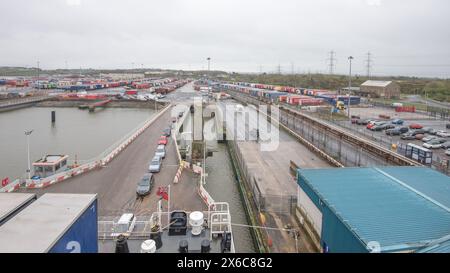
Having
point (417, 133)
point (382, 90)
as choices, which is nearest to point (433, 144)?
point (417, 133)

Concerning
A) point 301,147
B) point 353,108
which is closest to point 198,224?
point 301,147

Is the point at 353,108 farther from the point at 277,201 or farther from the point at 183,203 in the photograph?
the point at 183,203

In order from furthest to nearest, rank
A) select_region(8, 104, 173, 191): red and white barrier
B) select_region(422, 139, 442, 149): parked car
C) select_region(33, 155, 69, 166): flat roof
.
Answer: select_region(422, 139, 442, 149): parked car, select_region(33, 155, 69, 166): flat roof, select_region(8, 104, 173, 191): red and white barrier

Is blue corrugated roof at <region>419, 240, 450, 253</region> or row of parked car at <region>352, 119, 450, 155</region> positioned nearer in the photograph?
blue corrugated roof at <region>419, 240, 450, 253</region>

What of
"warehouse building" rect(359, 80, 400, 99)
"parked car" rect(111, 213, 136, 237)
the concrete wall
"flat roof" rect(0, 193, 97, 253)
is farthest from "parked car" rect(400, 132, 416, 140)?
"warehouse building" rect(359, 80, 400, 99)

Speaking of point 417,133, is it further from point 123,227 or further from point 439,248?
point 123,227

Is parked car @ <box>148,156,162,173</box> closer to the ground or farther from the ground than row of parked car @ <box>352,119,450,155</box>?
closer to the ground

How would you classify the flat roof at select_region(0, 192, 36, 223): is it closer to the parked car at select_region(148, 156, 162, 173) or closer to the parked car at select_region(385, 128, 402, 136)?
the parked car at select_region(148, 156, 162, 173)
